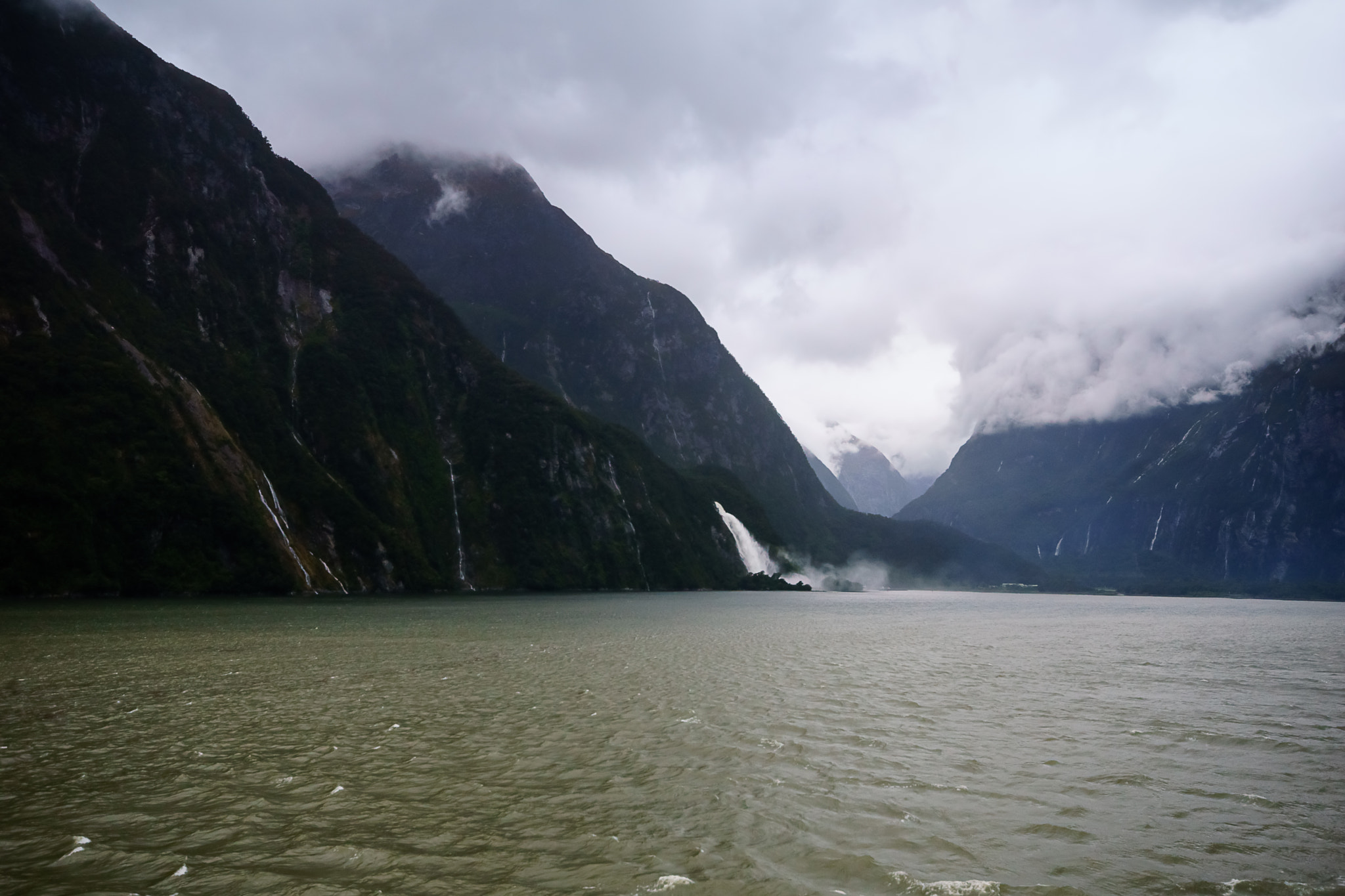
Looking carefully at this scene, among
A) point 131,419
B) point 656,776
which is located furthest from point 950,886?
point 131,419

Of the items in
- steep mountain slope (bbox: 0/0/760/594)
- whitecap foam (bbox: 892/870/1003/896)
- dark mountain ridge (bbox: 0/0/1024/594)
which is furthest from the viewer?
steep mountain slope (bbox: 0/0/760/594)

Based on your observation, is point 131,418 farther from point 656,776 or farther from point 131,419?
point 656,776

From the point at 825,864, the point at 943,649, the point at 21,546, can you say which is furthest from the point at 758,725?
the point at 21,546

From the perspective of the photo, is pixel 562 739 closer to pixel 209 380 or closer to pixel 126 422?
pixel 126 422

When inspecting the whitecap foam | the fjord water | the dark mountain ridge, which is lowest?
the fjord water

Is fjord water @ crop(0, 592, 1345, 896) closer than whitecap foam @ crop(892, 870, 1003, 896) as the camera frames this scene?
No

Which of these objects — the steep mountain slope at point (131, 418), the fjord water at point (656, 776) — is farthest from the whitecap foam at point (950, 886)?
the steep mountain slope at point (131, 418)

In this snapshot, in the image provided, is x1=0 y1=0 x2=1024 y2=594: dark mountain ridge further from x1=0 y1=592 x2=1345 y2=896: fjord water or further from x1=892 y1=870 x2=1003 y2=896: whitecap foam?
x1=892 y1=870 x2=1003 y2=896: whitecap foam

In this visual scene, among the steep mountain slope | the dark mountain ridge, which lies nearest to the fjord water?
the dark mountain ridge

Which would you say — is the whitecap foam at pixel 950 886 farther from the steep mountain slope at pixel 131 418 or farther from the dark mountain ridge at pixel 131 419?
the steep mountain slope at pixel 131 418
